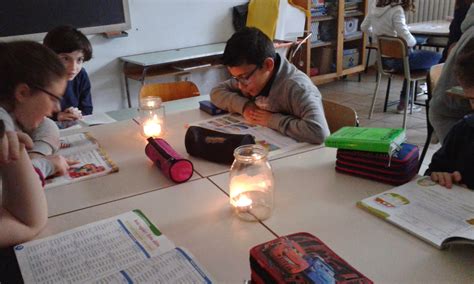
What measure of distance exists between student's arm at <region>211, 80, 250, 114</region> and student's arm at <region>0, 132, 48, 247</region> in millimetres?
1035

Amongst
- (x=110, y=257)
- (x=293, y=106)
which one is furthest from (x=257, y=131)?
(x=110, y=257)

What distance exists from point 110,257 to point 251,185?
1.43ft

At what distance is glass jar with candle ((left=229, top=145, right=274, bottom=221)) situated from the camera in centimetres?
115

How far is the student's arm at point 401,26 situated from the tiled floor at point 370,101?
0.70 m

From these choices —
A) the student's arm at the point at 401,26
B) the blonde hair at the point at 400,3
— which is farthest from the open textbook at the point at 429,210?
the blonde hair at the point at 400,3

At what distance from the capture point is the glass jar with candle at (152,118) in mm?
1777

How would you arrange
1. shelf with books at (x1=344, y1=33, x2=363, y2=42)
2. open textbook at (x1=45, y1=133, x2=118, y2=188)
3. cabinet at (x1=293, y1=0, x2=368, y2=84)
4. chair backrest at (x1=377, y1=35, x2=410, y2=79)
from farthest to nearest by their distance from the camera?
shelf with books at (x1=344, y1=33, x2=363, y2=42)
cabinet at (x1=293, y1=0, x2=368, y2=84)
chair backrest at (x1=377, y1=35, x2=410, y2=79)
open textbook at (x1=45, y1=133, x2=118, y2=188)

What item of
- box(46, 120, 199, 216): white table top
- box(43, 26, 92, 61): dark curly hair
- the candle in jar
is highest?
box(43, 26, 92, 61): dark curly hair

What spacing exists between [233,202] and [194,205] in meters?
0.11

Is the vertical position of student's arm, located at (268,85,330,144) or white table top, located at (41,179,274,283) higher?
student's arm, located at (268,85,330,144)

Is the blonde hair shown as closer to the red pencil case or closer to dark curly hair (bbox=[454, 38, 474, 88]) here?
dark curly hair (bbox=[454, 38, 474, 88])

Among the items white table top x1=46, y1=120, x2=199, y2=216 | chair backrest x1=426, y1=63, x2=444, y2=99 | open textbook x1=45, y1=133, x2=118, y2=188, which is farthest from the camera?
chair backrest x1=426, y1=63, x2=444, y2=99

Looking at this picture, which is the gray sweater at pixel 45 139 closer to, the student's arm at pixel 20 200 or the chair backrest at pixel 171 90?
the student's arm at pixel 20 200

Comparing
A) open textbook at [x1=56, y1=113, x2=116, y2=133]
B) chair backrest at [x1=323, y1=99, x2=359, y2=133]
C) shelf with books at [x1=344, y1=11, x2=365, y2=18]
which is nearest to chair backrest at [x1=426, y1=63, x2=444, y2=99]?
chair backrest at [x1=323, y1=99, x2=359, y2=133]
